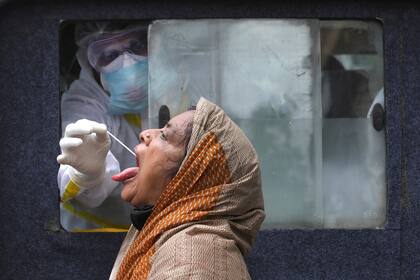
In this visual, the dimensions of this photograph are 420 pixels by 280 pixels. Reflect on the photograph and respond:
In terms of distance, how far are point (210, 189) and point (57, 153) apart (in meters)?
1.31

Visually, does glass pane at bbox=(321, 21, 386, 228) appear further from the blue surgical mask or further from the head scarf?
the head scarf

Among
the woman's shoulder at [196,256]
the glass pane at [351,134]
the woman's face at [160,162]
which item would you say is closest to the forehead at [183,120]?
the woman's face at [160,162]

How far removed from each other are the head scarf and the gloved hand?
541 mm

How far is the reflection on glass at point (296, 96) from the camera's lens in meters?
4.30

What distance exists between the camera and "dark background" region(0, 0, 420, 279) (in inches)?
168

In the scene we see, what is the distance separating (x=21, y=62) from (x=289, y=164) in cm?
104

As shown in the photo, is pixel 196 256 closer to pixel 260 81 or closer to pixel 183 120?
pixel 183 120

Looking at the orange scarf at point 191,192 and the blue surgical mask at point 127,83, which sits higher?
the blue surgical mask at point 127,83

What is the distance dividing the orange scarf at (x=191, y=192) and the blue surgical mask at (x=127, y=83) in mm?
1228

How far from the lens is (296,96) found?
4.31 metres

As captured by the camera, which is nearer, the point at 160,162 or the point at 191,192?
the point at 191,192

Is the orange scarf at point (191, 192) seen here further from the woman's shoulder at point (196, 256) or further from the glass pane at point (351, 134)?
the glass pane at point (351, 134)

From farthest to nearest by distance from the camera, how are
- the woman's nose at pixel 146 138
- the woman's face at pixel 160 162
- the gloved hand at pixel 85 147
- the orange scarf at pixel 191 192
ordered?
the gloved hand at pixel 85 147 → the woman's nose at pixel 146 138 → the woman's face at pixel 160 162 → the orange scarf at pixel 191 192

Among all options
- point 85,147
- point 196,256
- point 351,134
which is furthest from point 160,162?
point 351,134
